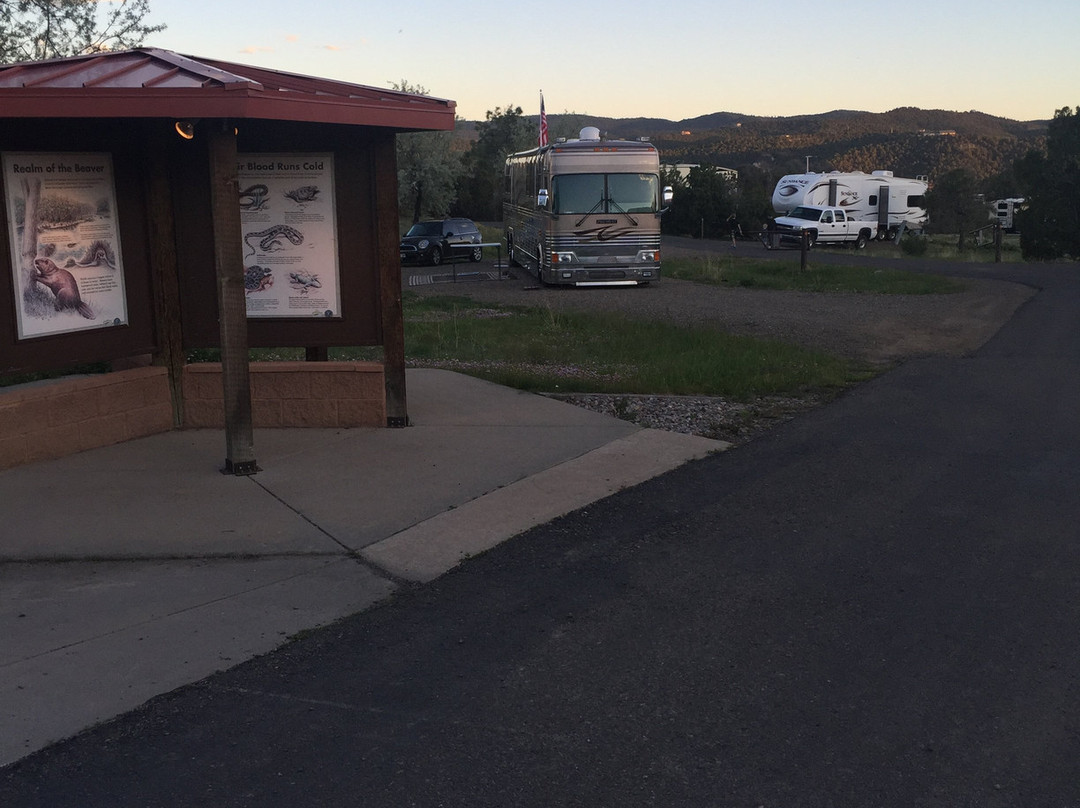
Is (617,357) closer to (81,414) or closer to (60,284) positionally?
(81,414)

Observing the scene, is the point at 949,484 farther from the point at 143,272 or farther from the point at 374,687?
the point at 143,272

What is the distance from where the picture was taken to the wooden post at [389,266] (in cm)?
898

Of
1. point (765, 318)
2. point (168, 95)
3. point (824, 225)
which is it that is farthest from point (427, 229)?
point (168, 95)

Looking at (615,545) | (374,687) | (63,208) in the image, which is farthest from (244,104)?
(374,687)

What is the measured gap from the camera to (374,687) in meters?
4.62

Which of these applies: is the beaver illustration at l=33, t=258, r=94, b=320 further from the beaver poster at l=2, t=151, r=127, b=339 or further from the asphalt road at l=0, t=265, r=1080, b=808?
Answer: the asphalt road at l=0, t=265, r=1080, b=808

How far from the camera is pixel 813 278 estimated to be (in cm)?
2558

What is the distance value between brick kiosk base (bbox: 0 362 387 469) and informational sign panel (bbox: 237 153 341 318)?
516 millimetres

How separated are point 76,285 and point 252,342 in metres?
1.39

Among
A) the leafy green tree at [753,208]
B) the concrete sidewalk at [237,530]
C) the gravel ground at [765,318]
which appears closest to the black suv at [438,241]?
the gravel ground at [765,318]

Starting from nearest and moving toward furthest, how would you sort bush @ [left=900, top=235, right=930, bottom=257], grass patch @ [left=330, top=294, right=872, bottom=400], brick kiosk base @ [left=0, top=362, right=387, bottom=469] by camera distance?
brick kiosk base @ [left=0, top=362, right=387, bottom=469], grass patch @ [left=330, top=294, right=872, bottom=400], bush @ [left=900, top=235, right=930, bottom=257]

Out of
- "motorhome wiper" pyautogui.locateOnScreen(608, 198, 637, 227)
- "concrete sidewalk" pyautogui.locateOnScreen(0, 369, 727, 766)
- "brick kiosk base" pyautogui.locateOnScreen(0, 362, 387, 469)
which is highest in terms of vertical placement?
"motorhome wiper" pyautogui.locateOnScreen(608, 198, 637, 227)

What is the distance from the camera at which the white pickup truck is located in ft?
143

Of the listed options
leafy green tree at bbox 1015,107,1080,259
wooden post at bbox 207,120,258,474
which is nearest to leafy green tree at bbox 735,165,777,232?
leafy green tree at bbox 1015,107,1080,259
